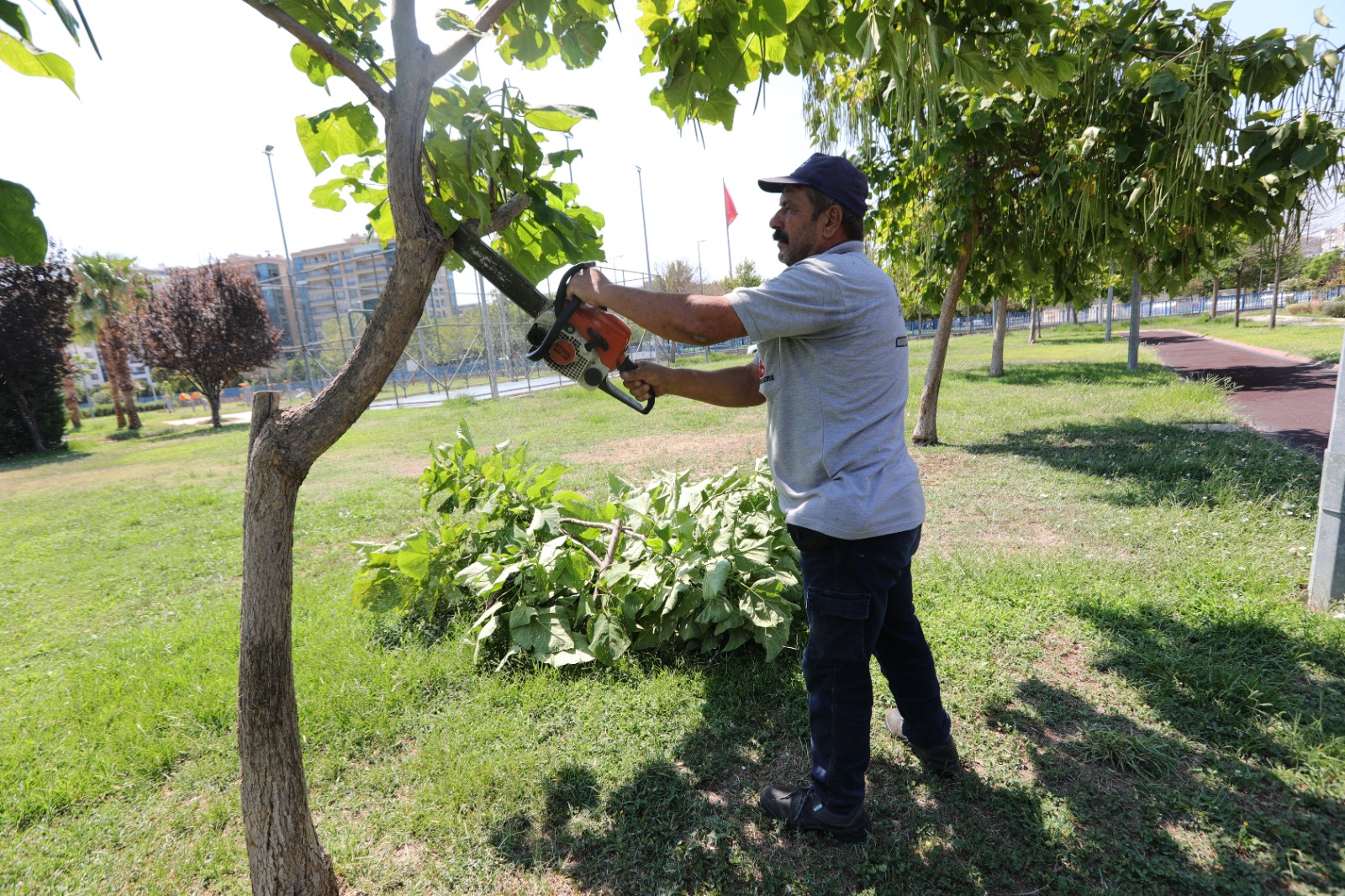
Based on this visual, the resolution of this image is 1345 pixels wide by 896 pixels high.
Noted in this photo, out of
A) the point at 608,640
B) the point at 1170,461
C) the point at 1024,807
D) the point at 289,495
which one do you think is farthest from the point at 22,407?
the point at 1170,461

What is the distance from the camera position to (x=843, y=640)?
216cm

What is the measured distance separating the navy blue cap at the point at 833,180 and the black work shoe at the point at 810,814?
2.07 m

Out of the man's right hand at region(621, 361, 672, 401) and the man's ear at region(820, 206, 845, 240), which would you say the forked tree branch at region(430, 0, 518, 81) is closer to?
the man's right hand at region(621, 361, 672, 401)

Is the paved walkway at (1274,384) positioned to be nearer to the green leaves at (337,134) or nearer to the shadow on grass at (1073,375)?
the shadow on grass at (1073,375)

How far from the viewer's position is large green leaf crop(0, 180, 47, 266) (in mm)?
1341

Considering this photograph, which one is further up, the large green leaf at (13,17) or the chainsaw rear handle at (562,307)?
the large green leaf at (13,17)

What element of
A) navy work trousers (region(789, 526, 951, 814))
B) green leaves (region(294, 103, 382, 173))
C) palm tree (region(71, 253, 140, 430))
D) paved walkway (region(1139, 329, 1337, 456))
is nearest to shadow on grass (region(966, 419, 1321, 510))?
paved walkway (region(1139, 329, 1337, 456))

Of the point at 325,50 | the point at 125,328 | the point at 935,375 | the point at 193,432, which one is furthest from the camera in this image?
the point at 125,328

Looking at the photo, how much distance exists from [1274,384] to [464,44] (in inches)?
629

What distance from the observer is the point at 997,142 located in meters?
7.06

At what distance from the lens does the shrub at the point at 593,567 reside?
10.9ft

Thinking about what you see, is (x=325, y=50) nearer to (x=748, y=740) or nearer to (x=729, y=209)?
(x=748, y=740)

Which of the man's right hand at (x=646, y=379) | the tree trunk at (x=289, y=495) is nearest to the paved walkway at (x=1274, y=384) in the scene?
the man's right hand at (x=646, y=379)

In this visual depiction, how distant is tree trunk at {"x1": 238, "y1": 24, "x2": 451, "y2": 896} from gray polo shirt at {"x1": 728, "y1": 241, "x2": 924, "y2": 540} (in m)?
1.06
